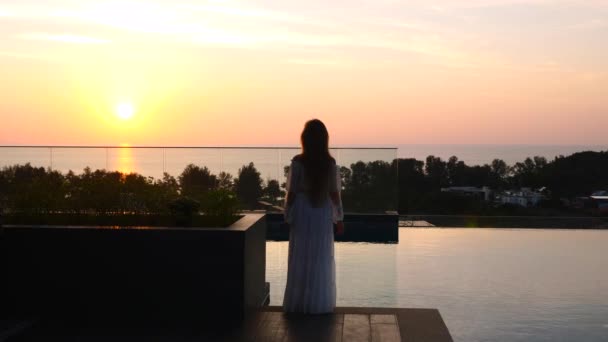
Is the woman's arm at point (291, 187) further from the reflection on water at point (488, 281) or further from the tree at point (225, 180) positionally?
the tree at point (225, 180)

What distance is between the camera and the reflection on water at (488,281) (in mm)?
5379

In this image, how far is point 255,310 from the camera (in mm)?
5160

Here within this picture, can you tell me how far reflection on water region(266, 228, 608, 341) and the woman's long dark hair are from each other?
49.9 inches

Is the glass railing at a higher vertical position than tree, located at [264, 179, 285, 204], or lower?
higher

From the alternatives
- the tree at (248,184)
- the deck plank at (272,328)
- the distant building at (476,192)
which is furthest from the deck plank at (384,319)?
the distant building at (476,192)

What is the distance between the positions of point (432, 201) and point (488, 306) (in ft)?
29.7

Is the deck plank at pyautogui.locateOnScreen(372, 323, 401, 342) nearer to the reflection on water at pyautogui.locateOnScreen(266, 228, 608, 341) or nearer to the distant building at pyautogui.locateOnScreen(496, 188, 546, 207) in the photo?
the reflection on water at pyautogui.locateOnScreen(266, 228, 608, 341)

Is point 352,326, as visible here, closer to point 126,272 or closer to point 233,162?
point 126,272

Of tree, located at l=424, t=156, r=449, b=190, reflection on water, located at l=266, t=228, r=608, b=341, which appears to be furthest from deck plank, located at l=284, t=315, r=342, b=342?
tree, located at l=424, t=156, r=449, b=190

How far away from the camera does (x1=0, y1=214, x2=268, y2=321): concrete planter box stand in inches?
193

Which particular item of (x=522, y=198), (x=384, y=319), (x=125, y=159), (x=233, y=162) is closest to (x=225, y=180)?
(x=233, y=162)

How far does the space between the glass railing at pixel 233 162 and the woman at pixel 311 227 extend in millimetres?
5568

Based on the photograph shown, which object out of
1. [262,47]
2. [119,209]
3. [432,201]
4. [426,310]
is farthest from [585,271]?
[432,201]

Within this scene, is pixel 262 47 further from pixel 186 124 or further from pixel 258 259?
pixel 258 259
